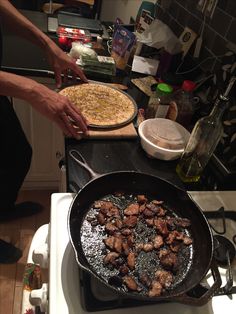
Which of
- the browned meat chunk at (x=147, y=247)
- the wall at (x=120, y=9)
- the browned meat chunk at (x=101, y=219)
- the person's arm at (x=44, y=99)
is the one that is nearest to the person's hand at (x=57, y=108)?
the person's arm at (x=44, y=99)

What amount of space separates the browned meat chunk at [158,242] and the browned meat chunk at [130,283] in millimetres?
99

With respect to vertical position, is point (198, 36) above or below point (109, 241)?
above

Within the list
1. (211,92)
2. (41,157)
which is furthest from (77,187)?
(41,157)

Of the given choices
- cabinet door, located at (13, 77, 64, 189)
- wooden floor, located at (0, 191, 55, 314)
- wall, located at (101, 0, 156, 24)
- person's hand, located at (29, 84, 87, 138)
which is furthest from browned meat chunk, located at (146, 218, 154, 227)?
wall, located at (101, 0, 156, 24)

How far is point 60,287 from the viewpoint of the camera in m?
0.60

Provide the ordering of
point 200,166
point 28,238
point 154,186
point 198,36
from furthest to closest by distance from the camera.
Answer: point 28,238 < point 198,36 < point 200,166 < point 154,186

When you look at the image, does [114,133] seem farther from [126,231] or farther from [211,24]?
[211,24]

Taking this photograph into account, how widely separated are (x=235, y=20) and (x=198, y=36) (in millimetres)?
251

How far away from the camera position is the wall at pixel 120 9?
202 centimetres

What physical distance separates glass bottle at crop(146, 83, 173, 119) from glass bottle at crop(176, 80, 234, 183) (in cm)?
21

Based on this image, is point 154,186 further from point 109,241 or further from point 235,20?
point 235,20

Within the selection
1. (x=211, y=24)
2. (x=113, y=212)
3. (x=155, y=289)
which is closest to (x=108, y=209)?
(x=113, y=212)

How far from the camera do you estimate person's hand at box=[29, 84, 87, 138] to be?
3.01 feet

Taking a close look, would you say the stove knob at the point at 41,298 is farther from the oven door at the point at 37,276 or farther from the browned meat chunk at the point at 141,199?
the browned meat chunk at the point at 141,199
